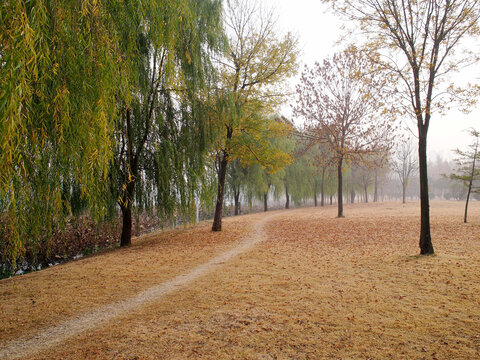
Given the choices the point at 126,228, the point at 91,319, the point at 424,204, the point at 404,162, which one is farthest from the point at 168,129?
the point at 404,162

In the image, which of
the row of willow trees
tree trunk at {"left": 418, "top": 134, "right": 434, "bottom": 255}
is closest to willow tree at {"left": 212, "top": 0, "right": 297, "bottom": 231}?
the row of willow trees

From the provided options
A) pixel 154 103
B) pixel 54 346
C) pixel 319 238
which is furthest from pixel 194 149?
pixel 54 346

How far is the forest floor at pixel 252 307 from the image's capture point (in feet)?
11.0

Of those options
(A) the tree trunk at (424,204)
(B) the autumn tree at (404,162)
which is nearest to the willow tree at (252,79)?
(A) the tree trunk at (424,204)

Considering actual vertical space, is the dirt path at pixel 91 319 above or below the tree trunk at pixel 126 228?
below

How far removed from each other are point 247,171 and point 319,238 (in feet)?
44.3

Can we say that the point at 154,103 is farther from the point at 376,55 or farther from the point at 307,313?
the point at 307,313

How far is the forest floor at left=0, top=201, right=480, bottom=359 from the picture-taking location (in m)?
3.36

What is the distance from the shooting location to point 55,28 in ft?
10.7

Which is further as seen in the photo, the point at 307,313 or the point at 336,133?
the point at 336,133

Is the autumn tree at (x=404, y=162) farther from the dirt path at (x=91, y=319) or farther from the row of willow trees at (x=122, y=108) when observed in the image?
the dirt path at (x=91, y=319)

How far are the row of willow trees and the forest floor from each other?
1.17m

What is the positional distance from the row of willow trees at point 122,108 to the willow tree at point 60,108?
0.01 meters

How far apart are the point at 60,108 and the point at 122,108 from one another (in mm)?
5428
